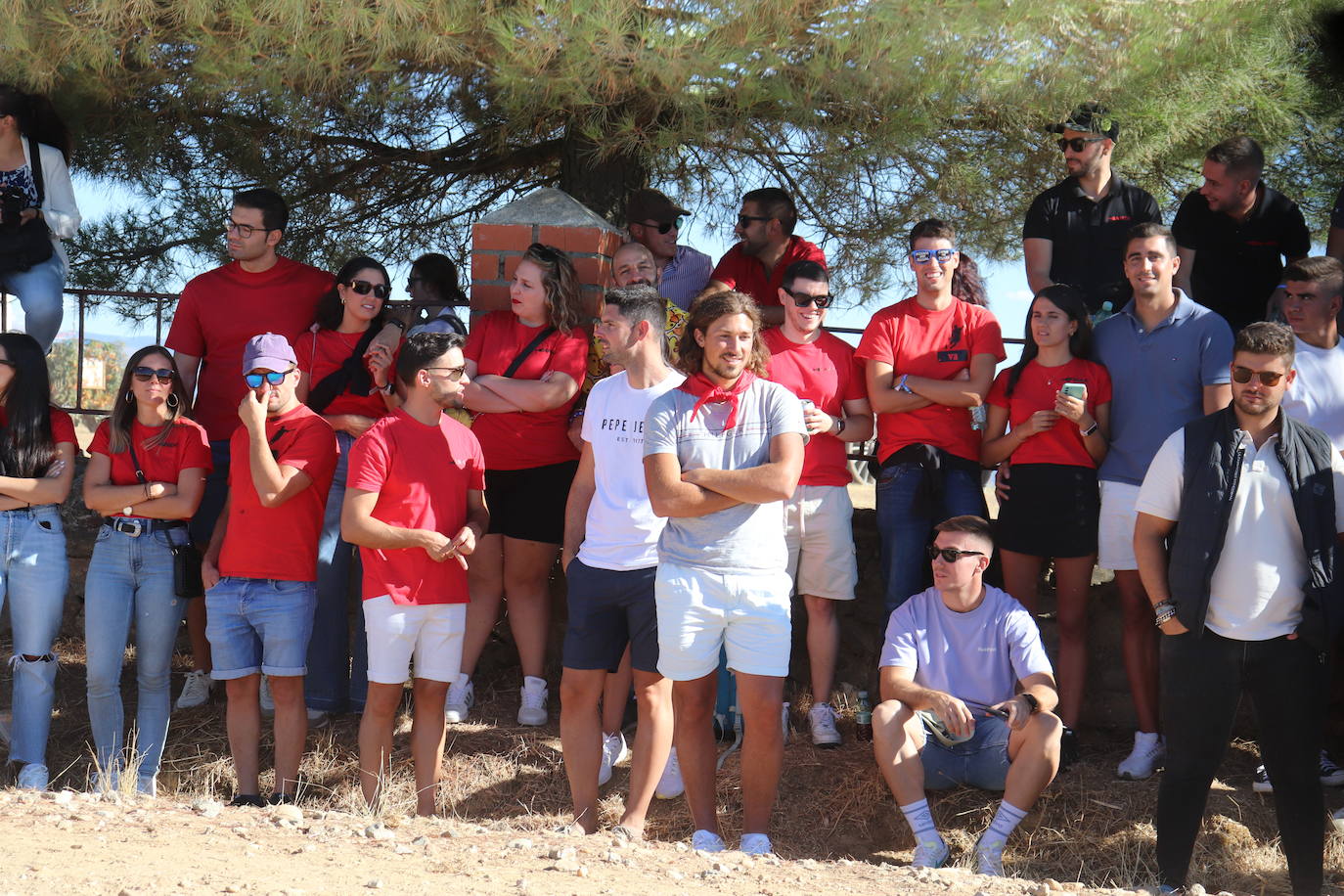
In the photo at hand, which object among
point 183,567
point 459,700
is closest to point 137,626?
point 183,567

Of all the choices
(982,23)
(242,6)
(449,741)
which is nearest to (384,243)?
(242,6)

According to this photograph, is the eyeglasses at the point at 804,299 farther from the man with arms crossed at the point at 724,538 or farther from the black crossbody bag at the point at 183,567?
the black crossbody bag at the point at 183,567

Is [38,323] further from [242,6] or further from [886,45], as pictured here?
[886,45]

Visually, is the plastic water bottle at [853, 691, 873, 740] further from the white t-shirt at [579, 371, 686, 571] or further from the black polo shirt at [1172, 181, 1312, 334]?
the black polo shirt at [1172, 181, 1312, 334]

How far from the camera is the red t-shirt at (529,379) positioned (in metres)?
5.09

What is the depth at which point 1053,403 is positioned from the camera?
16.0 feet

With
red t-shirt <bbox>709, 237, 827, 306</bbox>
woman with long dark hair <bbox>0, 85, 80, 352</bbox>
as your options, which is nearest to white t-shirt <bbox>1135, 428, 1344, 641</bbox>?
red t-shirt <bbox>709, 237, 827, 306</bbox>

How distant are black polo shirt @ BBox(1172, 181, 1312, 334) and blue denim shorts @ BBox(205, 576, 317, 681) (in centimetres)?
397

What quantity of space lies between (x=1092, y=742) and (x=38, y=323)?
4.92 m

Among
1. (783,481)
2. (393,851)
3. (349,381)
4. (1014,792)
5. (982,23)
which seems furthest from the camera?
(349,381)

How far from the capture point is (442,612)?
14.8ft

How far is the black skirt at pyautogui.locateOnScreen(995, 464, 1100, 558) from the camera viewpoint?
4840 millimetres

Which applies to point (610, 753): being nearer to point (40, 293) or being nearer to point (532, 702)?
point (532, 702)

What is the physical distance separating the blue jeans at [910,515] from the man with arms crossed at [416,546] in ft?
5.17
